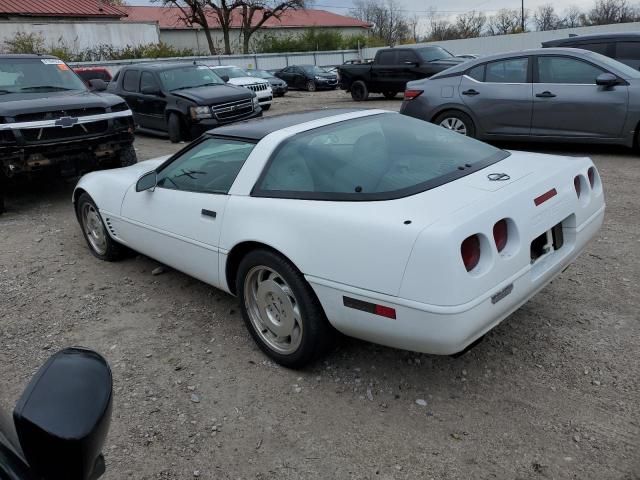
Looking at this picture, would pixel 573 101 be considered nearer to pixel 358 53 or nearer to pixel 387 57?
pixel 387 57

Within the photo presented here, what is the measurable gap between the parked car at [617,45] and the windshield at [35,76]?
26.0 feet

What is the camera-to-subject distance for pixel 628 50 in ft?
28.4

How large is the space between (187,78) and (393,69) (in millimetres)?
7577

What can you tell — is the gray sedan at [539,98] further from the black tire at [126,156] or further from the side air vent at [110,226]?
the side air vent at [110,226]

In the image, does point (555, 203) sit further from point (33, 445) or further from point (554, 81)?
point (554, 81)

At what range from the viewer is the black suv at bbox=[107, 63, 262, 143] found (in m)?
10.7

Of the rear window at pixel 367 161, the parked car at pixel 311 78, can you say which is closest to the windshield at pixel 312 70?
the parked car at pixel 311 78

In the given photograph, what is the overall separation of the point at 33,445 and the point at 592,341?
2940 millimetres

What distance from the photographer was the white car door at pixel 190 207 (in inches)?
131

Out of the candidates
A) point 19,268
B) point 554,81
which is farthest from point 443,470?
point 554,81

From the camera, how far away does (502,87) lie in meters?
7.85

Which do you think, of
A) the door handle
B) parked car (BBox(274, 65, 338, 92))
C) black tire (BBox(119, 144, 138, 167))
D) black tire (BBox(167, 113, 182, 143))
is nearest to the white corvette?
→ the door handle

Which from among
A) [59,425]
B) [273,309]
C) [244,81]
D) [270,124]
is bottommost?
[273,309]

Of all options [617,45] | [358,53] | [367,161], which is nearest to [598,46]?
[617,45]
